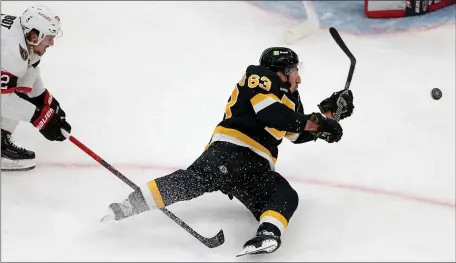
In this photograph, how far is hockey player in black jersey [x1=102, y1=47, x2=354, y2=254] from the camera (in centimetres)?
253

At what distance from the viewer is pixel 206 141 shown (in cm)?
330

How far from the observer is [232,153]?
2631 mm

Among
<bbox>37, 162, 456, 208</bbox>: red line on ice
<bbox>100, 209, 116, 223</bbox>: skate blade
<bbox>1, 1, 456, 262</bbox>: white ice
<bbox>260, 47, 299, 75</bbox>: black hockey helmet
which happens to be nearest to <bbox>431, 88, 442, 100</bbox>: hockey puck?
<bbox>1, 1, 456, 262</bbox>: white ice

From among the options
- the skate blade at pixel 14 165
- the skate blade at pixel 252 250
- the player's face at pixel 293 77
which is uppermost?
the player's face at pixel 293 77

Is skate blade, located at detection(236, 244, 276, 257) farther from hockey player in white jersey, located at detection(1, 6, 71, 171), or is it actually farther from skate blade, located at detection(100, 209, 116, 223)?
hockey player in white jersey, located at detection(1, 6, 71, 171)

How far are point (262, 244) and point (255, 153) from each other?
38cm

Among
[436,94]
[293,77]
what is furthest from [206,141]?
[436,94]

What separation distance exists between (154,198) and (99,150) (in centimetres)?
75

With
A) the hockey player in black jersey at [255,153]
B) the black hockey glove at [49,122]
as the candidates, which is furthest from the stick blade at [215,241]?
the black hockey glove at [49,122]

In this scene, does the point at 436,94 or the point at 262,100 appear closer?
the point at 262,100

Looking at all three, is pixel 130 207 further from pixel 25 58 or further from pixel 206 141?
pixel 206 141

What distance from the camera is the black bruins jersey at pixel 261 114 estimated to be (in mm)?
2510

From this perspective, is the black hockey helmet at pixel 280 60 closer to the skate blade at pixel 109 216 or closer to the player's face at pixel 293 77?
the player's face at pixel 293 77

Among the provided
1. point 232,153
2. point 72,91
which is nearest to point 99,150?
point 72,91
